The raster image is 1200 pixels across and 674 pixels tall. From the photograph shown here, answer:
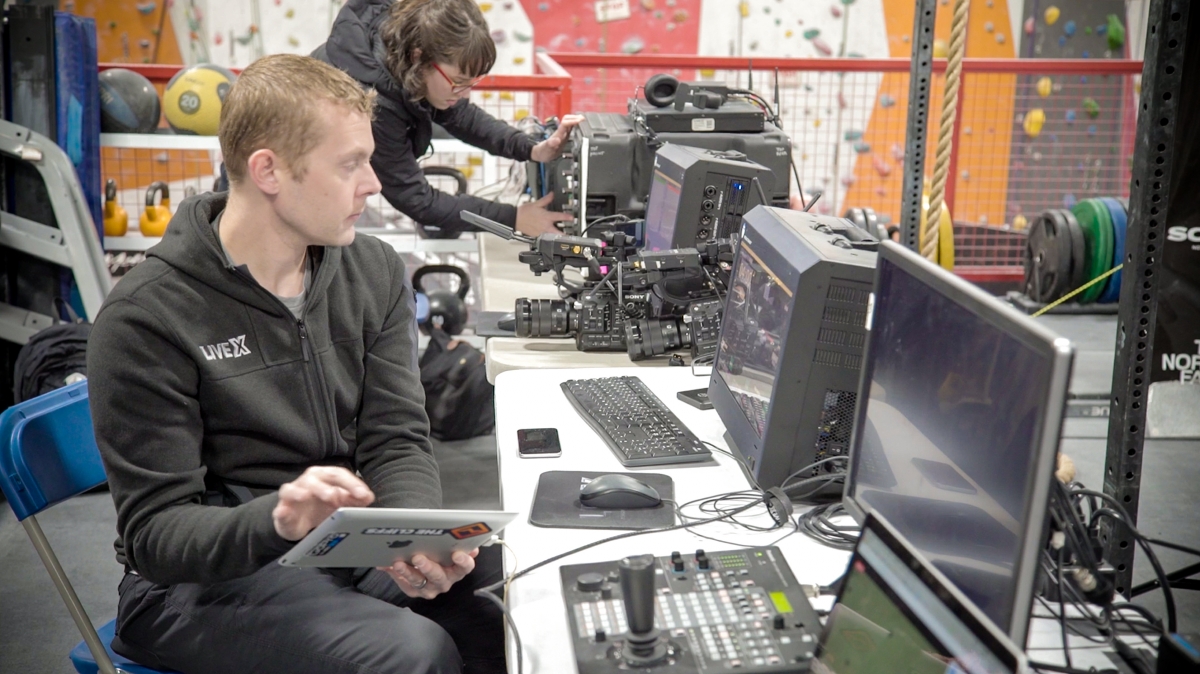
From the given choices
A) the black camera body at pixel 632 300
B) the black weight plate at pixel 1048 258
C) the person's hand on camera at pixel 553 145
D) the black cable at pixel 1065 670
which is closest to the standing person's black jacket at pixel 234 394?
the black camera body at pixel 632 300

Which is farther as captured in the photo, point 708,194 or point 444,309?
point 444,309

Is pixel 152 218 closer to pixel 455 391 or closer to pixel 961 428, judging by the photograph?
pixel 455 391

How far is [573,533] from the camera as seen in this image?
5.38ft

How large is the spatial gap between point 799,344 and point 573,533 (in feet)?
1.52

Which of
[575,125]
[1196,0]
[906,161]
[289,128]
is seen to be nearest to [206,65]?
[575,125]

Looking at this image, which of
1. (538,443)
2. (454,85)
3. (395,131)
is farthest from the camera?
(395,131)

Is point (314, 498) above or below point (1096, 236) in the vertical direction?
above

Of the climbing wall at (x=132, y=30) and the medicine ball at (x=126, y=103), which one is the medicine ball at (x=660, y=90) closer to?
the medicine ball at (x=126, y=103)

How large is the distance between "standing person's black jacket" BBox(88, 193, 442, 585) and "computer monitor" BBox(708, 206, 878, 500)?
613mm

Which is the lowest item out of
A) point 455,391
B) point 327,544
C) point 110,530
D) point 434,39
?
point 110,530

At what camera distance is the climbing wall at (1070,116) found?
654cm

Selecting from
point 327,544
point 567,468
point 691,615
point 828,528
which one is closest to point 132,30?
point 567,468

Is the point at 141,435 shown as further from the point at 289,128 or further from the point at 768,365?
the point at 768,365

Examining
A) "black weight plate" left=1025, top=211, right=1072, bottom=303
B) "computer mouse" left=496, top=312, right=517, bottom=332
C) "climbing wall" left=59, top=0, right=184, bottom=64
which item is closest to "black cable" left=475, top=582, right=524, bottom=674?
"computer mouse" left=496, top=312, right=517, bottom=332
